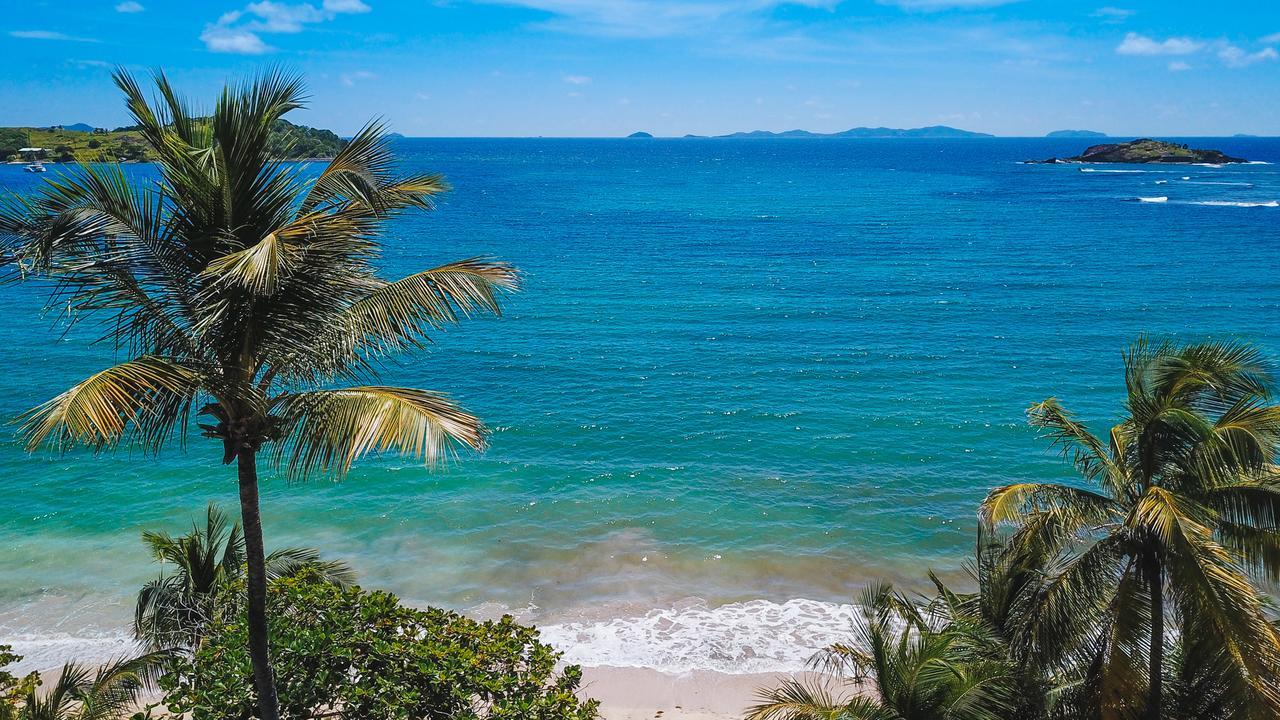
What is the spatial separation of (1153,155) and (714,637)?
656 feet

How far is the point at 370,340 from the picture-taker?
9234 mm

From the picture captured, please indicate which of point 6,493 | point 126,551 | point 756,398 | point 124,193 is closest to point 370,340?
point 124,193

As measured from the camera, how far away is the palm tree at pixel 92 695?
10.5 m

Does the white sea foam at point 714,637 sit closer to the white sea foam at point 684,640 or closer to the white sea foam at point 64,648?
the white sea foam at point 684,640

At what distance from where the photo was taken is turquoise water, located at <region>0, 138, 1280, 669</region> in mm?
21375

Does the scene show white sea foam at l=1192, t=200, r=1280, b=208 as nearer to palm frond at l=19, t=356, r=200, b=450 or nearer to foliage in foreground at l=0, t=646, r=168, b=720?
foliage in foreground at l=0, t=646, r=168, b=720

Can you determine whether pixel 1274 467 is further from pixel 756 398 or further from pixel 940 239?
pixel 940 239

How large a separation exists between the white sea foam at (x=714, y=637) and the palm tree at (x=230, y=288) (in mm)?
10400

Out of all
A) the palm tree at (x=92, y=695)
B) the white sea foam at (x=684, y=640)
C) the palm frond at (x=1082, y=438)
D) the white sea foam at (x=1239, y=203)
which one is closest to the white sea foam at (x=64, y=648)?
the white sea foam at (x=684, y=640)

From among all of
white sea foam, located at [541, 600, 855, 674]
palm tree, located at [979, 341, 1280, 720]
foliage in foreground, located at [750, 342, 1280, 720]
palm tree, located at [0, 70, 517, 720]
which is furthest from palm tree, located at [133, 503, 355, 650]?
palm tree, located at [979, 341, 1280, 720]

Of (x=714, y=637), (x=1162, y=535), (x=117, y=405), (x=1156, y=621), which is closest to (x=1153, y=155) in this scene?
(x=714, y=637)

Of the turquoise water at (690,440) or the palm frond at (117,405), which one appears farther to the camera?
the turquoise water at (690,440)

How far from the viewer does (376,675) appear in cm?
1042

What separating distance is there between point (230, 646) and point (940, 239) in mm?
71050
